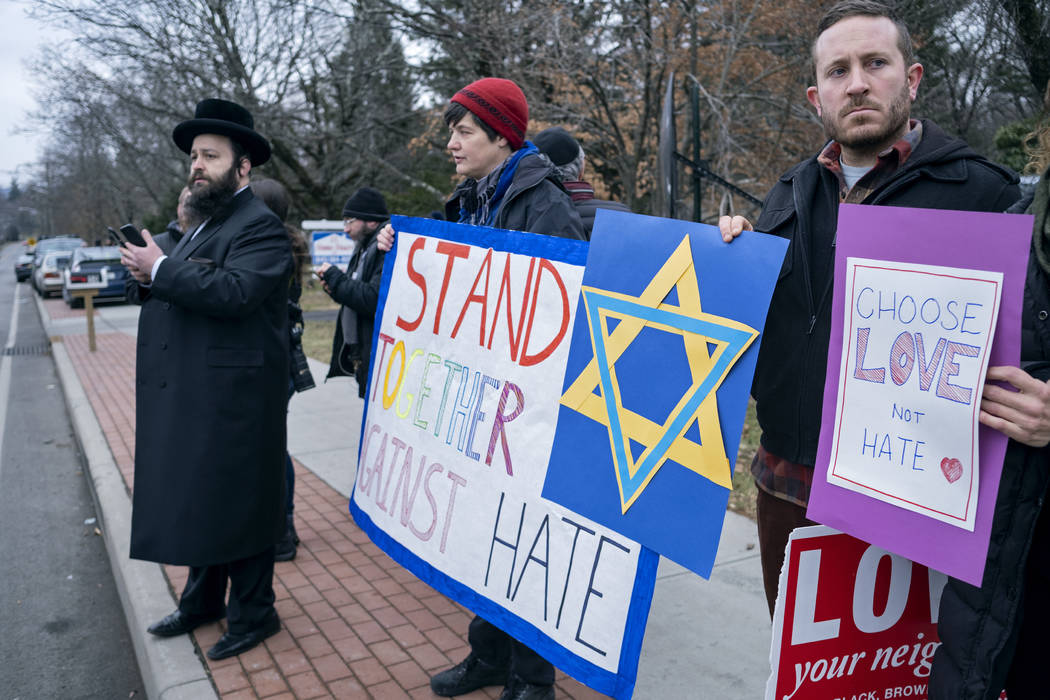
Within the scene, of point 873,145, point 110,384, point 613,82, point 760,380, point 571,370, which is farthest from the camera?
point 110,384

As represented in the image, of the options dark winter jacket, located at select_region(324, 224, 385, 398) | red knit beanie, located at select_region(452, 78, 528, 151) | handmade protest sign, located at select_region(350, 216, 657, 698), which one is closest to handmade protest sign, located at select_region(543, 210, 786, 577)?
handmade protest sign, located at select_region(350, 216, 657, 698)

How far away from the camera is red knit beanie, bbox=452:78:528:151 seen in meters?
2.70

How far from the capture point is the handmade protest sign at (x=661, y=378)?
180cm

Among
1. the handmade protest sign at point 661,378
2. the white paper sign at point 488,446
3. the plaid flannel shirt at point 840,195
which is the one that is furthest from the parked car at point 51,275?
the plaid flannel shirt at point 840,195

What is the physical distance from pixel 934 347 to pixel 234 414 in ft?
8.32

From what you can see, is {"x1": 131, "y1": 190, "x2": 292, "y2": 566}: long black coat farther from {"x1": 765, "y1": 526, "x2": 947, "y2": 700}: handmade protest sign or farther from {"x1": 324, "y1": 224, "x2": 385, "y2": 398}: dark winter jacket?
{"x1": 765, "y1": 526, "x2": 947, "y2": 700}: handmade protest sign

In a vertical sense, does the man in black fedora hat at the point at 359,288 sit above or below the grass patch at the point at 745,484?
above

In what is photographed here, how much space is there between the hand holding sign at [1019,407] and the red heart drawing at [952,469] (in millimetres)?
95

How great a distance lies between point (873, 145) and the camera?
1807mm

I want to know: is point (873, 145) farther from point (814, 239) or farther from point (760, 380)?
point (760, 380)

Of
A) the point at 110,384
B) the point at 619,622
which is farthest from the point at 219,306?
the point at 110,384

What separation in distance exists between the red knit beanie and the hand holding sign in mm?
1771

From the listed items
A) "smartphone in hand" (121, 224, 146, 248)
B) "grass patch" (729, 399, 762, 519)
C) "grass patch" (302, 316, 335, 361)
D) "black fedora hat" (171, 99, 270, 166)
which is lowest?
"grass patch" (302, 316, 335, 361)

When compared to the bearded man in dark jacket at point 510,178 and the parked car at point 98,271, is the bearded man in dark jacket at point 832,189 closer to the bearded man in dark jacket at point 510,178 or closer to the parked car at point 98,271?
the bearded man in dark jacket at point 510,178
